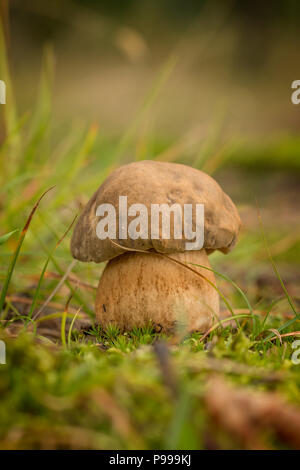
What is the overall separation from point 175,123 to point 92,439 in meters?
12.0

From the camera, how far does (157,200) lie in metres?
1.38

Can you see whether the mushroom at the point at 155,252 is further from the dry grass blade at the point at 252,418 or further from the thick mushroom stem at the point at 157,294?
the dry grass blade at the point at 252,418

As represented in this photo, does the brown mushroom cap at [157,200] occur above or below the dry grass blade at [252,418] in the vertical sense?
above

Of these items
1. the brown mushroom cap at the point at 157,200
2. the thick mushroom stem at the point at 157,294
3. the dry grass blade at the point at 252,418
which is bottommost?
the dry grass blade at the point at 252,418

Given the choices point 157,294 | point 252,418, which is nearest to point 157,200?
point 157,294

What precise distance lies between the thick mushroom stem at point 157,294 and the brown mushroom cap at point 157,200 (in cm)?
8

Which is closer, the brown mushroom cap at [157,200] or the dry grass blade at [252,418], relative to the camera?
the dry grass blade at [252,418]

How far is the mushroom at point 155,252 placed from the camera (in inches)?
55.6

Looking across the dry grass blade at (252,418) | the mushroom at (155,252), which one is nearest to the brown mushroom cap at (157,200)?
the mushroom at (155,252)

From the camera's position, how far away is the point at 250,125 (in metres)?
12.0

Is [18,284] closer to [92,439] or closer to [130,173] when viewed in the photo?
[130,173]

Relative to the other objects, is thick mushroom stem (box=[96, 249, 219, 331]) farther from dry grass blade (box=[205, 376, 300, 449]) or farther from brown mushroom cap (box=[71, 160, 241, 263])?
dry grass blade (box=[205, 376, 300, 449])

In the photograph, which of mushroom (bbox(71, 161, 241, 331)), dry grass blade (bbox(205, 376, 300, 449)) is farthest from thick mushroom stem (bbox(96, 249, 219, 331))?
→ dry grass blade (bbox(205, 376, 300, 449))

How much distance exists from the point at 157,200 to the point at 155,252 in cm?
21
